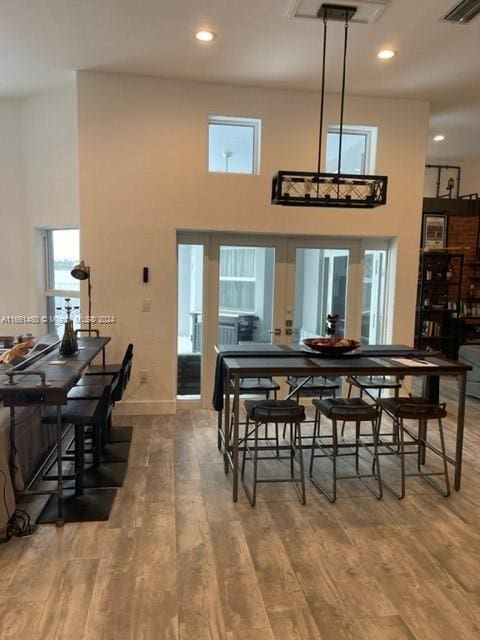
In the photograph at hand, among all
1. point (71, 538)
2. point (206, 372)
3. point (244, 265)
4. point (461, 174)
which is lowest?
point (71, 538)

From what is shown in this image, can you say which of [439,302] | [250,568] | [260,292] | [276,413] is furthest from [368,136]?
[250,568]

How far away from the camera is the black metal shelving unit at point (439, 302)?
7.57 meters

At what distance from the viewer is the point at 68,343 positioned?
3.53 metres

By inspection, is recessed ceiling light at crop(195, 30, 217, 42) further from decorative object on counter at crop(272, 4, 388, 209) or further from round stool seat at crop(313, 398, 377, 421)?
round stool seat at crop(313, 398, 377, 421)

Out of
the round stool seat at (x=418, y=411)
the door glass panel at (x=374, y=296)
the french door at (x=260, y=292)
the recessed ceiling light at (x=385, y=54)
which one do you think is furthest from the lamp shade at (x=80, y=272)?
the recessed ceiling light at (x=385, y=54)

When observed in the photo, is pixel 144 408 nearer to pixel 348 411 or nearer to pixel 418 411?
pixel 348 411

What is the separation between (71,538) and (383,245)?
14.0 ft

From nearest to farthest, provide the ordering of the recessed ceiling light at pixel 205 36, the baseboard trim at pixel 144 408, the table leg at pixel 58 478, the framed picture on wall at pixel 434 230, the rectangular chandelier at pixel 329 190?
the table leg at pixel 58 478, the rectangular chandelier at pixel 329 190, the recessed ceiling light at pixel 205 36, the baseboard trim at pixel 144 408, the framed picture on wall at pixel 434 230

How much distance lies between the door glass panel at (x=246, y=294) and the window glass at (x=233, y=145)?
0.87 metres

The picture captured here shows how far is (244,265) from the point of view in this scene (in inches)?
204

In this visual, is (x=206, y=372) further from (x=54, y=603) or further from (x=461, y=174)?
(x=461, y=174)

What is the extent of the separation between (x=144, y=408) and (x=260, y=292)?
5.96 ft

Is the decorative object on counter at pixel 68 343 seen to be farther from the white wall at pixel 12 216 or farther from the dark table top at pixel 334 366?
the white wall at pixel 12 216

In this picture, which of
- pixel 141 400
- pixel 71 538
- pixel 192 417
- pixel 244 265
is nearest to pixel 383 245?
pixel 244 265
